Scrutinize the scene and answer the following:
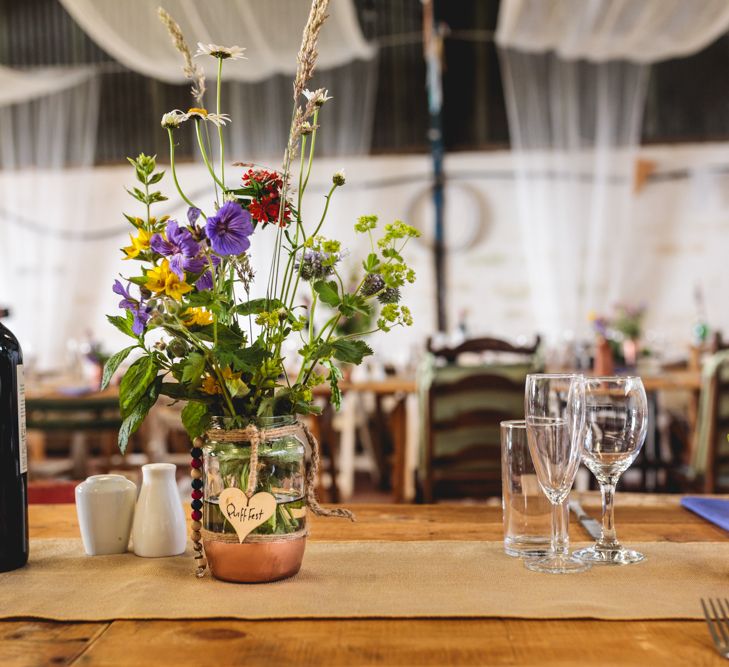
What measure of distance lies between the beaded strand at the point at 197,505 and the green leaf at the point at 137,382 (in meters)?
0.08

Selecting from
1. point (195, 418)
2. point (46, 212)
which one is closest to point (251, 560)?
point (195, 418)

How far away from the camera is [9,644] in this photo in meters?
0.80

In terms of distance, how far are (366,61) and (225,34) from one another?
8.56 ft

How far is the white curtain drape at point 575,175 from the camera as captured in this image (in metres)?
6.32

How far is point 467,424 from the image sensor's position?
9.20 ft

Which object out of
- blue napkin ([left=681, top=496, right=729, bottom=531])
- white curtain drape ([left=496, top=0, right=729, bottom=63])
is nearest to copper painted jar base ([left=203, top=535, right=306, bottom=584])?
blue napkin ([left=681, top=496, right=729, bottom=531])

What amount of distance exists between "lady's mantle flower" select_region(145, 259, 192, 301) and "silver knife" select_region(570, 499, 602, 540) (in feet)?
2.02

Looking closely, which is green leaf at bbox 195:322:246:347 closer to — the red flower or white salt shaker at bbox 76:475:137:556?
the red flower

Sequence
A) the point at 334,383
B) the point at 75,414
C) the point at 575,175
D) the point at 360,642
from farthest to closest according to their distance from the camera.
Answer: the point at 575,175, the point at 75,414, the point at 334,383, the point at 360,642

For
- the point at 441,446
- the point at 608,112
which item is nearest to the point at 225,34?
the point at 441,446

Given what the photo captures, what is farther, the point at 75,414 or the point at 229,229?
the point at 75,414

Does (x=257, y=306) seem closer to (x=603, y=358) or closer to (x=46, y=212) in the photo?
(x=603, y=358)

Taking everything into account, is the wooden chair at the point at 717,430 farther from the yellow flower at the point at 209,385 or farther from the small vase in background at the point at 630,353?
the yellow flower at the point at 209,385

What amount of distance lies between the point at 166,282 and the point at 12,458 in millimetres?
305
